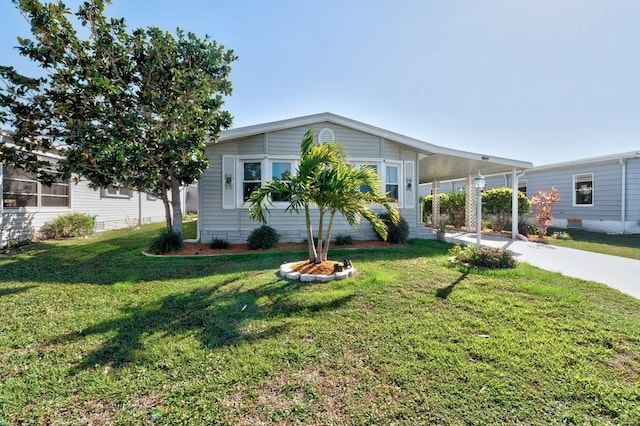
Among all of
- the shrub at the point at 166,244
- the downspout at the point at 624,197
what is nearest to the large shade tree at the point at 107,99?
the shrub at the point at 166,244

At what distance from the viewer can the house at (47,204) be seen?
8766 mm

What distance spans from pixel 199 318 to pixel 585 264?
7977 mm

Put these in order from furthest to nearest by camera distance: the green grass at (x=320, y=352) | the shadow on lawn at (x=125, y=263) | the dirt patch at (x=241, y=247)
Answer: the dirt patch at (x=241, y=247)
the shadow on lawn at (x=125, y=263)
the green grass at (x=320, y=352)

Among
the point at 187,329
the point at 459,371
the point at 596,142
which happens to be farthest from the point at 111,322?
the point at 596,142

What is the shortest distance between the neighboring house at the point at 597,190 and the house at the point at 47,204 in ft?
63.4

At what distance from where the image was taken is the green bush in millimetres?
9984

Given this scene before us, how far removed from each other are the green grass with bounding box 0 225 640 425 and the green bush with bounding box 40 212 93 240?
6554mm

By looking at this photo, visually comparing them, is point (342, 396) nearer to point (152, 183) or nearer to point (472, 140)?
point (152, 183)

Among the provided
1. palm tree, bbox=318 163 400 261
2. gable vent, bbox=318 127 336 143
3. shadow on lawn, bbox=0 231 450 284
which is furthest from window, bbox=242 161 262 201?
palm tree, bbox=318 163 400 261

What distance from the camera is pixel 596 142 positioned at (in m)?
14.4

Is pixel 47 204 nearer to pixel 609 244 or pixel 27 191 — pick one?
pixel 27 191

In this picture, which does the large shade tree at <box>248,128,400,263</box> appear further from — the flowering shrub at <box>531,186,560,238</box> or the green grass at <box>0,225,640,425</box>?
the flowering shrub at <box>531,186,560,238</box>

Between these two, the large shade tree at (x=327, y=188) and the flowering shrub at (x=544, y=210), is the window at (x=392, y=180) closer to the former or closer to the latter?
the large shade tree at (x=327, y=188)

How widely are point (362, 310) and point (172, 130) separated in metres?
7.04
